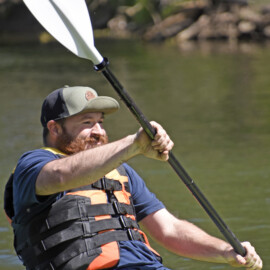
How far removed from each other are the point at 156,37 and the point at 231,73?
8.55m

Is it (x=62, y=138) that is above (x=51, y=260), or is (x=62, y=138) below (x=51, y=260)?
above

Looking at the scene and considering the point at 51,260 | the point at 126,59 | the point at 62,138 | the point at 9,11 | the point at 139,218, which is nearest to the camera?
the point at 51,260

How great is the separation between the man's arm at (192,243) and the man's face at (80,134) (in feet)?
1.83

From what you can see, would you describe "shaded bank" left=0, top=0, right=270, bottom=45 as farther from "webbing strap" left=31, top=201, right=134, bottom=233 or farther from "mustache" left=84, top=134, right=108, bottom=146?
"webbing strap" left=31, top=201, right=134, bottom=233

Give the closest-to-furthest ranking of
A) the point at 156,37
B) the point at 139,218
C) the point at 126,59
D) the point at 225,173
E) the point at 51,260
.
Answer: the point at 51,260
the point at 139,218
the point at 225,173
the point at 126,59
the point at 156,37

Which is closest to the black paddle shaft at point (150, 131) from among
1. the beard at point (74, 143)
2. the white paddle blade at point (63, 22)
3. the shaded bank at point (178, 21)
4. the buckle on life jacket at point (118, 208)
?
the white paddle blade at point (63, 22)

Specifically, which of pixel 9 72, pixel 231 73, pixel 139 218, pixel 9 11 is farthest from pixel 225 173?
pixel 9 11

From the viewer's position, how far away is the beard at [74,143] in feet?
11.3

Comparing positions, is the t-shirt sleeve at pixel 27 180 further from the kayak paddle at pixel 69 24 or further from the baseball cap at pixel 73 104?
the kayak paddle at pixel 69 24

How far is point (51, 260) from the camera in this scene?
3197 millimetres

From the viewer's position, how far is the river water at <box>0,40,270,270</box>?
642 cm

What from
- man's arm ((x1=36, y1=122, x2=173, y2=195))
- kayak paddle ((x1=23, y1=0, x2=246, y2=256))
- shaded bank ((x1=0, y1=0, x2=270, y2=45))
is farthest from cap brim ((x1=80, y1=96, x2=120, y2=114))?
shaded bank ((x1=0, y1=0, x2=270, y2=45))

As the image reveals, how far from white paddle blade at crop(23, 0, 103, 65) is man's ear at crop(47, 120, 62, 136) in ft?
1.37

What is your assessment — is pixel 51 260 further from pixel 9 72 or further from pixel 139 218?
pixel 9 72
